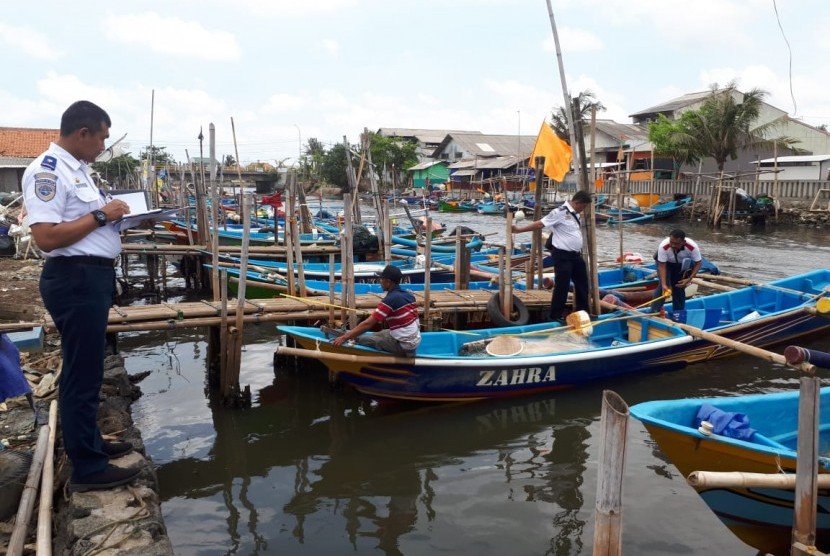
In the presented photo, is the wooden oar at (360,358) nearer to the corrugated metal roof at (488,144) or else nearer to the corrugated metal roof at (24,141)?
the corrugated metal roof at (24,141)

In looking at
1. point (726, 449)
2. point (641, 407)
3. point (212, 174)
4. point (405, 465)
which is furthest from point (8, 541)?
point (212, 174)

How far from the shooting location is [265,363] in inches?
355

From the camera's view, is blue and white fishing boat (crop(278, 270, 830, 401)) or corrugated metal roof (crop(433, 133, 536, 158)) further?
corrugated metal roof (crop(433, 133, 536, 158))

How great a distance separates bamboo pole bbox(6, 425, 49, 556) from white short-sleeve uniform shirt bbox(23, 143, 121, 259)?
1.40 meters

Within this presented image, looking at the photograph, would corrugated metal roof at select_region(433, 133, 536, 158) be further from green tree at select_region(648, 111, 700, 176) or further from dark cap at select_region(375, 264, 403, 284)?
dark cap at select_region(375, 264, 403, 284)

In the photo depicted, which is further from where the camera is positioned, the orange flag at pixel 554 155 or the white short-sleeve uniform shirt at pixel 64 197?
the orange flag at pixel 554 155

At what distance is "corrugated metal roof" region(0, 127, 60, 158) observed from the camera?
28.1m

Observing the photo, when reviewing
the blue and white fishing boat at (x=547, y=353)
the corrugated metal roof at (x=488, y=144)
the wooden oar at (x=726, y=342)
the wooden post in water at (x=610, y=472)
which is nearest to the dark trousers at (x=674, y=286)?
the blue and white fishing boat at (x=547, y=353)

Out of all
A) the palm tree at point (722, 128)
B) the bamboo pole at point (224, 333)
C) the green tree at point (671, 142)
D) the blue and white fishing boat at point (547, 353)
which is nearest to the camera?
the blue and white fishing boat at point (547, 353)

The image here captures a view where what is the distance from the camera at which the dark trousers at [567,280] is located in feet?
26.9

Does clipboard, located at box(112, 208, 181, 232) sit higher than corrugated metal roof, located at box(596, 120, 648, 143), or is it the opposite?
corrugated metal roof, located at box(596, 120, 648, 143)

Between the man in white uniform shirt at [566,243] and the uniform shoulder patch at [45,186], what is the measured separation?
5.85 m

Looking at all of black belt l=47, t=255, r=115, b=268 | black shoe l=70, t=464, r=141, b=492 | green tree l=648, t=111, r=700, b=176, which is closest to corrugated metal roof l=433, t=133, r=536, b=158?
green tree l=648, t=111, r=700, b=176

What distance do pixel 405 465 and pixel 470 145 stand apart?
47308mm
